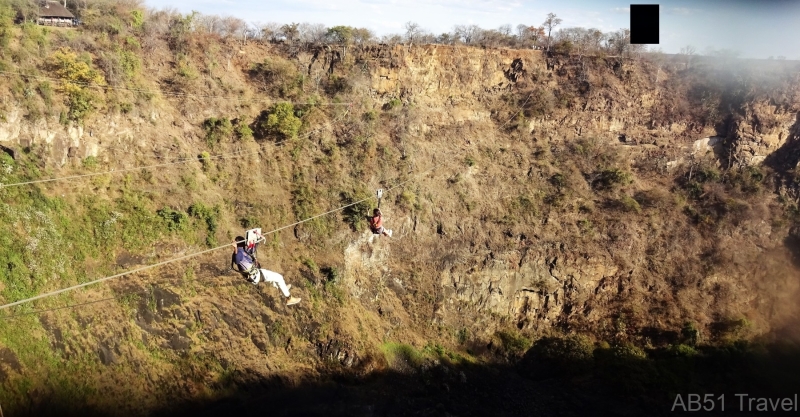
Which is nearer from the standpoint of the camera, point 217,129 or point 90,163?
point 90,163

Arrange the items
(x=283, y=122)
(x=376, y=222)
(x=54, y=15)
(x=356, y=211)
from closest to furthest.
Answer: (x=376, y=222) < (x=356, y=211) < (x=54, y=15) < (x=283, y=122)

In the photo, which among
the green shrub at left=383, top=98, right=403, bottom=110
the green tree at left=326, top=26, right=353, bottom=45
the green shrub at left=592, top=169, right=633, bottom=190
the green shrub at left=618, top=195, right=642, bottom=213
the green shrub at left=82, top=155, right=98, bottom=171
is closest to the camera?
the green shrub at left=82, top=155, right=98, bottom=171

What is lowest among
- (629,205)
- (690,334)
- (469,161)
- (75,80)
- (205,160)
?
(690,334)

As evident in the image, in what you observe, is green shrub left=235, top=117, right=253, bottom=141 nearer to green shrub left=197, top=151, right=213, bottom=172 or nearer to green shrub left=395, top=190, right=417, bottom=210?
green shrub left=197, top=151, right=213, bottom=172

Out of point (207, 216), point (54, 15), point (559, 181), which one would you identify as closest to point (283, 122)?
point (207, 216)

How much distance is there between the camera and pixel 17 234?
1617cm

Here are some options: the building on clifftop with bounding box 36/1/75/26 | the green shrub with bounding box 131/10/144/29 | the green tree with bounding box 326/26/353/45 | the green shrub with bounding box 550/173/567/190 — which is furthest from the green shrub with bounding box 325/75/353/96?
the building on clifftop with bounding box 36/1/75/26

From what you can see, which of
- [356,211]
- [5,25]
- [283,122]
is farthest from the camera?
[283,122]

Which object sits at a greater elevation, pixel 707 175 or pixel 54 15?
pixel 54 15

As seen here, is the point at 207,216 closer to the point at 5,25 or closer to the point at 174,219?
the point at 174,219

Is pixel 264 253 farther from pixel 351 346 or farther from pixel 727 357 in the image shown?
pixel 727 357

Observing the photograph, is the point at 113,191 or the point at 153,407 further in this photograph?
the point at 113,191

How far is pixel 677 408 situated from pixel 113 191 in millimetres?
25126

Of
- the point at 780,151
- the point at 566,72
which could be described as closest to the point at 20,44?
the point at 566,72
